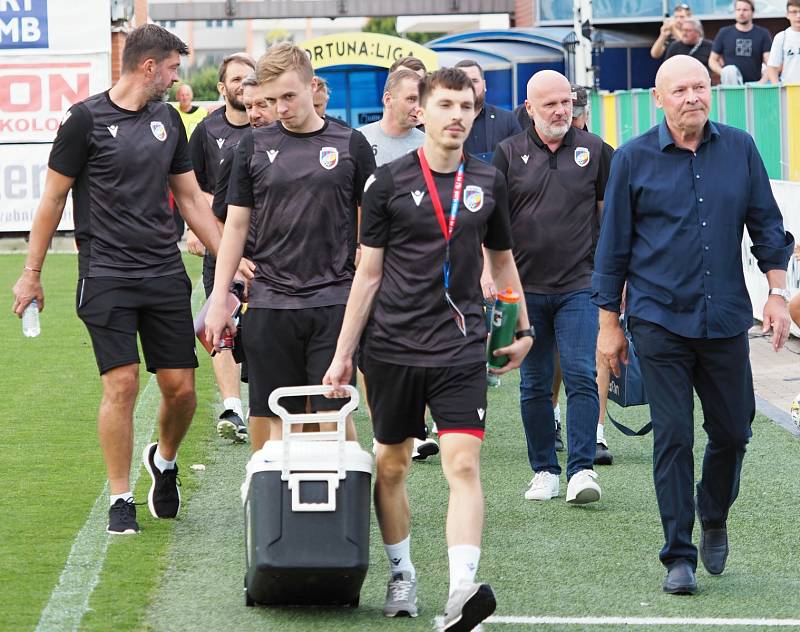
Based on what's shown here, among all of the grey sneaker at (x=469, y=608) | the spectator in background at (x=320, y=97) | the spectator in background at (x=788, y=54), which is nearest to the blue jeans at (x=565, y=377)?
the spectator in background at (x=320, y=97)

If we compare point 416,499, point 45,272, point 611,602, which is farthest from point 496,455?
point 45,272

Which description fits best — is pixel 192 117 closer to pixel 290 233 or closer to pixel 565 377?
pixel 565 377

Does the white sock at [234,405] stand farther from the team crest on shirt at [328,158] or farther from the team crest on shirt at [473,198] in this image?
the team crest on shirt at [473,198]

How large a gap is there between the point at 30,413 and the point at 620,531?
15.5 ft

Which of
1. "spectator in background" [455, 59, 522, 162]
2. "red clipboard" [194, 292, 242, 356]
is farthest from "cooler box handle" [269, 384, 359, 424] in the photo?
"spectator in background" [455, 59, 522, 162]

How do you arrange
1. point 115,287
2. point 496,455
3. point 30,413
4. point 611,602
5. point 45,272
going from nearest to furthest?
point 611,602, point 115,287, point 496,455, point 30,413, point 45,272

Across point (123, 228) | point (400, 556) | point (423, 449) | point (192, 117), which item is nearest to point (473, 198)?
point (400, 556)

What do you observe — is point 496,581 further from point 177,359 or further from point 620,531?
point 177,359

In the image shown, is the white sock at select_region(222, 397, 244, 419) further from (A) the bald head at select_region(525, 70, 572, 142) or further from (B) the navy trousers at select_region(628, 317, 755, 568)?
(B) the navy trousers at select_region(628, 317, 755, 568)

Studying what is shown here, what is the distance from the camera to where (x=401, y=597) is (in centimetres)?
547

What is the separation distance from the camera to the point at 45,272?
1986 cm

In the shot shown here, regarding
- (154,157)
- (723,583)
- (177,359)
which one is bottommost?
(723,583)

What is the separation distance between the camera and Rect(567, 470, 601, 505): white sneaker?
731cm

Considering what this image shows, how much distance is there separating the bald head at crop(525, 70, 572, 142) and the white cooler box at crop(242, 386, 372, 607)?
8.23 feet
